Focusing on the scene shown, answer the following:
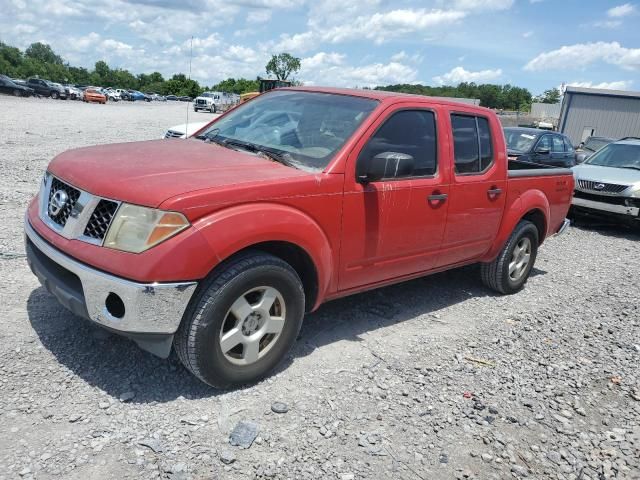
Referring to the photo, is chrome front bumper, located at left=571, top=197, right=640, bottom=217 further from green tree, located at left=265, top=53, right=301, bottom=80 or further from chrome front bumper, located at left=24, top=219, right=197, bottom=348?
green tree, located at left=265, top=53, right=301, bottom=80

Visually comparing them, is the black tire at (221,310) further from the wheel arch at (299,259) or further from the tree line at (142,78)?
the tree line at (142,78)

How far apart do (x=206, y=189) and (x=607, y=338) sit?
3980 mm

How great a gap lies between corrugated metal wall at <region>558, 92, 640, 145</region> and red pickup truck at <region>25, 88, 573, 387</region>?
33.7 m

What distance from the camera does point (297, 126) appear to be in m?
4.17

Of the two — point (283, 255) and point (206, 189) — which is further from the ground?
point (206, 189)

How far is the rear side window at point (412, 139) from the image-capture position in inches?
159

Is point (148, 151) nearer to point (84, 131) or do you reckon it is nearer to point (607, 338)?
point (607, 338)

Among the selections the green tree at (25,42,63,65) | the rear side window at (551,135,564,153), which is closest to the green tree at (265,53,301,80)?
the green tree at (25,42,63,65)

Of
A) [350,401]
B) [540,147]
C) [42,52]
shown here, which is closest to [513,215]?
[350,401]

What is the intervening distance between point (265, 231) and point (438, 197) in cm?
176

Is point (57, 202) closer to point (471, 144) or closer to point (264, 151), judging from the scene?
point (264, 151)

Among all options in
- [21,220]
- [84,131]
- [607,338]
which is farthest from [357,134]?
[84,131]

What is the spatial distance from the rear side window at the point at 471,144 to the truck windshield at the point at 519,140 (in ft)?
26.3

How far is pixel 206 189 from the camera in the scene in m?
3.07
